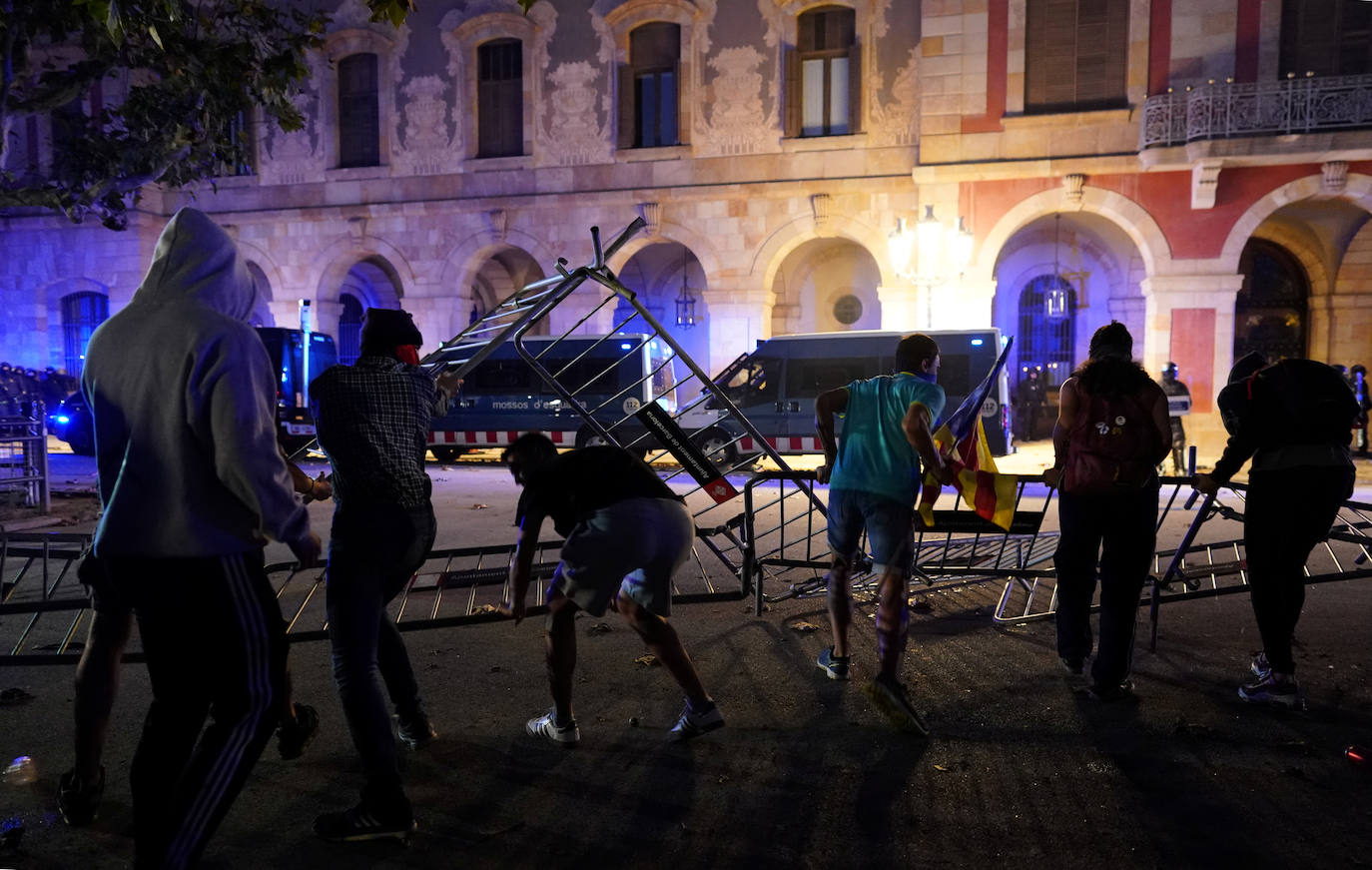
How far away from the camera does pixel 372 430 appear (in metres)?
3.23

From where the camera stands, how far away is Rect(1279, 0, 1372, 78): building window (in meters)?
16.6

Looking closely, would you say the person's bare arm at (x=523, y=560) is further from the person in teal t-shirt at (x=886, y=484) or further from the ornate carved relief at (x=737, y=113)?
the ornate carved relief at (x=737, y=113)

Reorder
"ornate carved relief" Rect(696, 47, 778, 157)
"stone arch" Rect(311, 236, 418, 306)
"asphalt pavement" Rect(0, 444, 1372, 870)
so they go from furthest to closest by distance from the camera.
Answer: "stone arch" Rect(311, 236, 418, 306) → "ornate carved relief" Rect(696, 47, 778, 157) → "asphalt pavement" Rect(0, 444, 1372, 870)

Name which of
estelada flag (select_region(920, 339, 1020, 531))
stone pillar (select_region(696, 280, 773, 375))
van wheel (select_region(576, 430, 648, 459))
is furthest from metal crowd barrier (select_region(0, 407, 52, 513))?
stone pillar (select_region(696, 280, 773, 375))

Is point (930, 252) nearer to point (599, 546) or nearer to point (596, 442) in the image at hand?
point (596, 442)

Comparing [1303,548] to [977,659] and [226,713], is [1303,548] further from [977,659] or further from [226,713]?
[226,713]

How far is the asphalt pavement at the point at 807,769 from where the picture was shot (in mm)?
2945

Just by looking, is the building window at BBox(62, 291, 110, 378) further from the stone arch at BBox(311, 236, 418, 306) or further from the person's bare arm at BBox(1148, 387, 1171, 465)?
the person's bare arm at BBox(1148, 387, 1171, 465)

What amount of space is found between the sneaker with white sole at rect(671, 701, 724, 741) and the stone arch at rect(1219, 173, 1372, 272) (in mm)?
16664

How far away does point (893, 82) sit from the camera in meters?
18.8

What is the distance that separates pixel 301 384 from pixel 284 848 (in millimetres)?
16090

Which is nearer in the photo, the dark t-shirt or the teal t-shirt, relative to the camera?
the dark t-shirt

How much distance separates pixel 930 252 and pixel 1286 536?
1344cm

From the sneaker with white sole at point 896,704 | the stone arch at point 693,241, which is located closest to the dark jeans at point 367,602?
the sneaker with white sole at point 896,704
